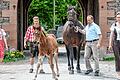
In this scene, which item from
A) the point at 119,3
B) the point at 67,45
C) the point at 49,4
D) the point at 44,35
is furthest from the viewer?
the point at 49,4

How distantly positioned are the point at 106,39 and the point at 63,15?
129 feet

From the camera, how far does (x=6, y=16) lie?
23.1m

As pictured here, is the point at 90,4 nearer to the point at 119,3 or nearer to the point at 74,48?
the point at 119,3

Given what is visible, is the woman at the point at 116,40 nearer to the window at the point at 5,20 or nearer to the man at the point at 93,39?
the man at the point at 93,39

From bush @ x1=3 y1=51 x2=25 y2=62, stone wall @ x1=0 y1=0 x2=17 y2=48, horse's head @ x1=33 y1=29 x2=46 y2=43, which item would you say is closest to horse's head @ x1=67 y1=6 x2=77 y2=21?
horse's head @ x1=33 y1=29 x2=46 y2=43

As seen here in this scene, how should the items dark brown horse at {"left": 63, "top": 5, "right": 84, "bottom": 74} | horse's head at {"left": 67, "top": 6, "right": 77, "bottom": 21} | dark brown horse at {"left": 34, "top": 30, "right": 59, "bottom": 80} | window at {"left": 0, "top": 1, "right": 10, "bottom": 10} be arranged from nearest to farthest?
dark brown horse at {"left": 34, "top": 30, "right": 59, "bottom": 80} → horse's head at {"left": 67, "top": 6, "right": 77, "bottom": 21} → dark brown horse at {"left": 63, "top": 5, "right": 84, "bottom": 74} → window at {"left": 0, "top": 1, "right": 10, "bottom": 10}

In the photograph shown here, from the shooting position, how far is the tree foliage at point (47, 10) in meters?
54.1

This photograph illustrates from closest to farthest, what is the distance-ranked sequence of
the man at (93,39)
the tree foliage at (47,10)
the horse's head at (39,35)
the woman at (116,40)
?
the horse's head at (39,35) < the woman at (116,40) < the man at (93,39) < the tree foliage at (47,10)

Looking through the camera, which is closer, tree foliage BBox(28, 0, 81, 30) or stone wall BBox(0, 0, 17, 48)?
stone wall BBox(0, 0, 17, 48)

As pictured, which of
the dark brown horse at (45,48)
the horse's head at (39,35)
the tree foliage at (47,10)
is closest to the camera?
the horse's head at (39,35)

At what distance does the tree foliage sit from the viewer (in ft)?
177

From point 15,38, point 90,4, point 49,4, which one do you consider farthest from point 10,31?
point 49,4

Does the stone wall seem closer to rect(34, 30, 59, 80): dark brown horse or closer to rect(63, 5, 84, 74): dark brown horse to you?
rect(63, 5, 84, 74): dark brown horse

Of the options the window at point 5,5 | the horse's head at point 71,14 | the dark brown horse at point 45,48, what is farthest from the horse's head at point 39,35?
the window at point 5,5
